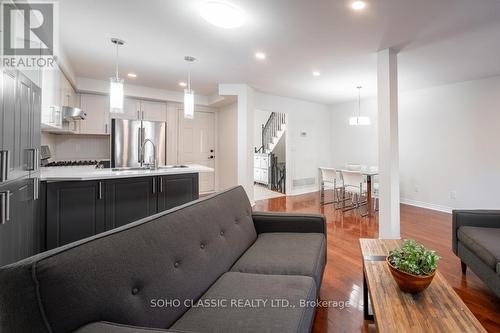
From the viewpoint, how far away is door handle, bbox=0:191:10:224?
1.43m

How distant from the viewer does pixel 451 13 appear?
92.7 inches

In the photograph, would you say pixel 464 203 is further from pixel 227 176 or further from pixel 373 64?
pixel 227 176

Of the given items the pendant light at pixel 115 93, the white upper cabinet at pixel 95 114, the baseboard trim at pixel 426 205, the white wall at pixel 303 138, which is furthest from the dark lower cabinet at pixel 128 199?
the baseboard trim at pixel 426 205

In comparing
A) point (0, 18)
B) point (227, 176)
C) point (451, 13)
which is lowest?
point (227, 176)

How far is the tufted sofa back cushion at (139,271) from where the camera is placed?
75cm

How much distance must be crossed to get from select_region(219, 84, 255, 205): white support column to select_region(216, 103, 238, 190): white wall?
85cm

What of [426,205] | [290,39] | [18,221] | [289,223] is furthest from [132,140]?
[426,205]

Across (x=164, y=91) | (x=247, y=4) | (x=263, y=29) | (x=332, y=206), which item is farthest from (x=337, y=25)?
(x=164, y=91)

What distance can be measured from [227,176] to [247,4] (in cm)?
438

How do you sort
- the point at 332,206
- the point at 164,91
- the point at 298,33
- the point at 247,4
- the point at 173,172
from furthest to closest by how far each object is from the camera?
the point at 164,91, the point at 332,206, the point at 173,172, the point at 298,33, the point at 247,4

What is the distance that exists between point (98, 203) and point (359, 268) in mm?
2779

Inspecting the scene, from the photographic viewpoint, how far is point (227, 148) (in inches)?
244

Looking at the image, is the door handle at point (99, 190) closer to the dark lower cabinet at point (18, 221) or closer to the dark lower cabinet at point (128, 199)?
the dark lower cabinet at point (128, 199)

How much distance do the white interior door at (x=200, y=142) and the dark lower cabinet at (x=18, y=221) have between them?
12.9ft
